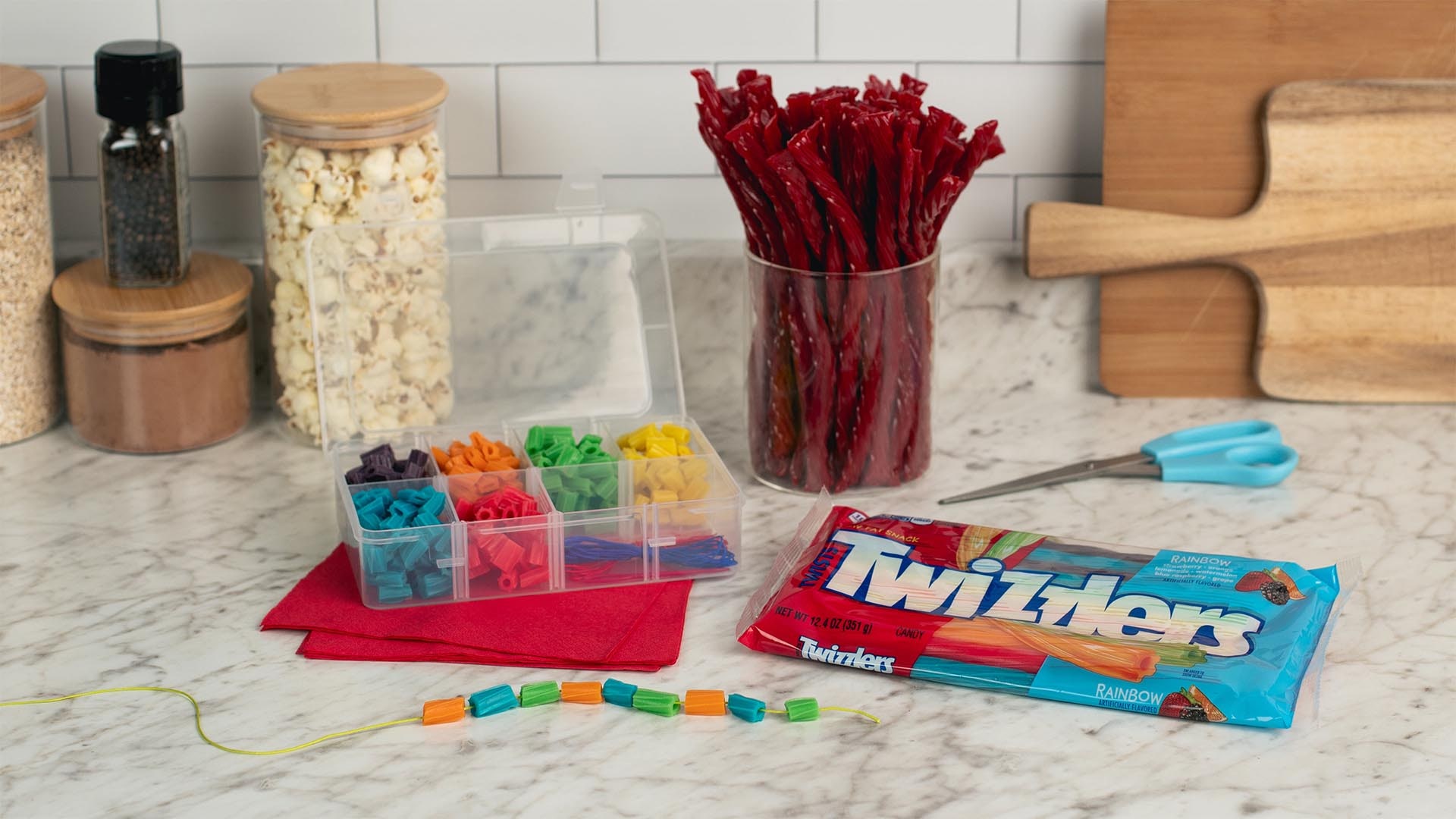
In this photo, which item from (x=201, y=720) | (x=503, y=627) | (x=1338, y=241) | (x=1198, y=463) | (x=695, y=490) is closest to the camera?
(x=201, y=720)

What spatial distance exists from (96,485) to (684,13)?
2.08ft

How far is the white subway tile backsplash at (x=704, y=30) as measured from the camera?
51.4 inches

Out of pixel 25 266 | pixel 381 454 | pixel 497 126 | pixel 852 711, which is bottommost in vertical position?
pixel 852 711

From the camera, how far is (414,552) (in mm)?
989

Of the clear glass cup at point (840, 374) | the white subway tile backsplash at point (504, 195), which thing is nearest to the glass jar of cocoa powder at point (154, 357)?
the white subway tile backsplash at point (504, 195)

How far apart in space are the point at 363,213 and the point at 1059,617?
0.64 m

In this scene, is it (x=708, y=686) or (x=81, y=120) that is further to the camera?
(x=81, y=120)

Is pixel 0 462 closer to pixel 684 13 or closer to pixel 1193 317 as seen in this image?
pixel 684 13

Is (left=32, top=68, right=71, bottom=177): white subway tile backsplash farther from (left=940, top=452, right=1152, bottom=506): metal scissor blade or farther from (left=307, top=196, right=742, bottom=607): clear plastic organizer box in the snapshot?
(left=940, top=452, right=1152, bottom=506): metal scissor blade

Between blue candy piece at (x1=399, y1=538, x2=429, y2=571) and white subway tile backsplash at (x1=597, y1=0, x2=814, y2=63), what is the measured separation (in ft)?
1.74

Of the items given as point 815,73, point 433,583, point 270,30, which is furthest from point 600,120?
point 433,583

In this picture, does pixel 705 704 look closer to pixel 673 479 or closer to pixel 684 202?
pixel 673 479

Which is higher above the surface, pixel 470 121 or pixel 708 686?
pixel 470 121

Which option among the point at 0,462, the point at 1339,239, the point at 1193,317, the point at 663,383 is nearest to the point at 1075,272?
the point at 1193,317
